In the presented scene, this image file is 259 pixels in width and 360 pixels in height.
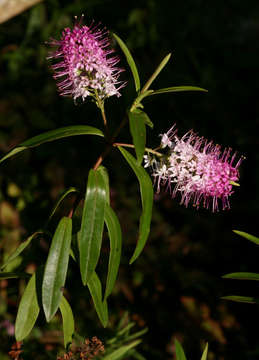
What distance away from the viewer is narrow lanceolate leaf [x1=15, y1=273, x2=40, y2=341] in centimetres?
128

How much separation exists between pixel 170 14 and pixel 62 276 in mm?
3085

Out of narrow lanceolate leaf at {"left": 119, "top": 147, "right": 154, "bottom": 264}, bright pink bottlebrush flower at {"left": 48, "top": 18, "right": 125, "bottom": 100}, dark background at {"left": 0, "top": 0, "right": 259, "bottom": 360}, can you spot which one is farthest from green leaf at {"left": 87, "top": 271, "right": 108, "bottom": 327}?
dark background at {"left": 0, "top": 0, "right": 259, "bottom": 360}

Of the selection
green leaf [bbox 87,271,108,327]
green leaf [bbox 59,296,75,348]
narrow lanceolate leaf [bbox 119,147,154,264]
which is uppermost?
narrow lanceolate leaf [bbox 119,147,154,264]

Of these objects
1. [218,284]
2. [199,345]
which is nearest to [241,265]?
[218,284]

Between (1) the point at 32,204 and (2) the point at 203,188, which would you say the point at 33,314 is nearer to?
(2) the point at 203,188

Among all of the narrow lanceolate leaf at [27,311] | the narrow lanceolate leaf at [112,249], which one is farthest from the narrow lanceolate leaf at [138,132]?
the narrow lanceolate leaf at [27,311]

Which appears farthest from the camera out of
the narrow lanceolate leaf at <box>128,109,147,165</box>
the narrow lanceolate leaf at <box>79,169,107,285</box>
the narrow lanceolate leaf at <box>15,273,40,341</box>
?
the narrow lanceolate leaf at <box>15,273,40,341</box>

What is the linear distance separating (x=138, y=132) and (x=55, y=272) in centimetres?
45

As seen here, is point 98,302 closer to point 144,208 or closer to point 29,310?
point 29,310

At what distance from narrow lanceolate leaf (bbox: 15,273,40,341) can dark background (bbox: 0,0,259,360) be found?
53.1 inches

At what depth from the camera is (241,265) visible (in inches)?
131

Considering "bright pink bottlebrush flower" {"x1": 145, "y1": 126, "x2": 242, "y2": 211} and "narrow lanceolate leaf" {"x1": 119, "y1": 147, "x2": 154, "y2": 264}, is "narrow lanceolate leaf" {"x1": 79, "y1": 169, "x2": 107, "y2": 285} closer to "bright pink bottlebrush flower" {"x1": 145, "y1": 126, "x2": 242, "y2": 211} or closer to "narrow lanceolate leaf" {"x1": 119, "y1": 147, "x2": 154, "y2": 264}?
"narrow lanceolate leaf" {"x1": 119, "y1": 147, "x2": 154, "y2": 264}

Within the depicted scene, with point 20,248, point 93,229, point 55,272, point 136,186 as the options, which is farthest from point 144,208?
point 136,186

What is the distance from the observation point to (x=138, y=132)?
1.08m
